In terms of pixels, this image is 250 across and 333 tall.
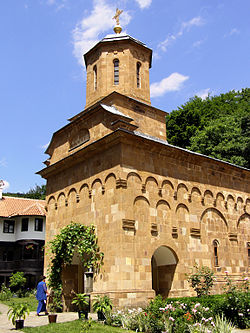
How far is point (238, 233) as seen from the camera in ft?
53.4

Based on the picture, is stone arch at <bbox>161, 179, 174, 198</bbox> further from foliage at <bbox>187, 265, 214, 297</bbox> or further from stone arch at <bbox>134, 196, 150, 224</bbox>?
foliage at <bbox>187, 265, 214, 297</bbox>

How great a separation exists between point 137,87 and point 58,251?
8717mm

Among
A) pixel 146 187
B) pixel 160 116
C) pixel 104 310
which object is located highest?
pixel 160 116

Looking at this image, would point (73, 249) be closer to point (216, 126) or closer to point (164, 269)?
point (164, 269)

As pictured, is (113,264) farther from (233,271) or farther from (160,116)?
(160,116)

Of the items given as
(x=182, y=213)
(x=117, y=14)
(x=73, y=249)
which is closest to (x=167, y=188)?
(x=182, y=213)

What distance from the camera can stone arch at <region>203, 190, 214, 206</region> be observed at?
49.9 ft

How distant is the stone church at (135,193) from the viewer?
11898mm

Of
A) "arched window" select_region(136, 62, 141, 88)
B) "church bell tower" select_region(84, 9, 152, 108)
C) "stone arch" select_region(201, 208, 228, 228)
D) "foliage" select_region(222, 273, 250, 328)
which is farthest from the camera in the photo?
"arched window" select_region(136, 62, 141, 88)

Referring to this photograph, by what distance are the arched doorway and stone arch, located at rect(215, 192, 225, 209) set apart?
3.74 metres

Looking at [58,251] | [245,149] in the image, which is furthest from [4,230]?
[245,149]

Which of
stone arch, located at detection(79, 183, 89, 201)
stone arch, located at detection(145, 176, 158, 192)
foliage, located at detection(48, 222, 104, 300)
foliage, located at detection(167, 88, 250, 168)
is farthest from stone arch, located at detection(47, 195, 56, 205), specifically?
foliage, located at detection(167, 88, 250, 168)

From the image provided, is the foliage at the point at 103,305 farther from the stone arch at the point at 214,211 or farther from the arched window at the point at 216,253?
the stone arch at the point at 214,211

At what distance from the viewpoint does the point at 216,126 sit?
27984mm
